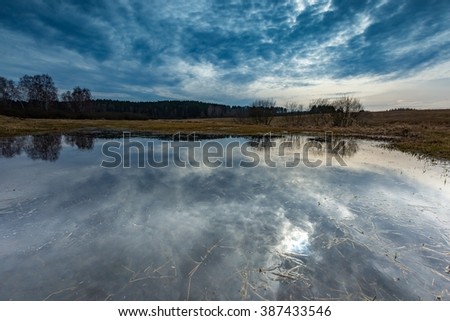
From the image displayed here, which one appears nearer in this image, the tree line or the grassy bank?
the grassy bank

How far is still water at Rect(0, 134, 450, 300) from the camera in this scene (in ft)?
15.4

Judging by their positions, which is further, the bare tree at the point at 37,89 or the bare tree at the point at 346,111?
the bare tree at the point at 37,89

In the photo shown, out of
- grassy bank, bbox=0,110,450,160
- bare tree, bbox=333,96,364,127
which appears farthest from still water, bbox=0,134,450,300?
bare tree, bbox=333,96,364,127

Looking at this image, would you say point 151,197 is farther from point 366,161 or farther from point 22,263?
point 366,161

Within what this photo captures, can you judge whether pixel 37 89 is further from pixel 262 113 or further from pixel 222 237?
pixel 222 237

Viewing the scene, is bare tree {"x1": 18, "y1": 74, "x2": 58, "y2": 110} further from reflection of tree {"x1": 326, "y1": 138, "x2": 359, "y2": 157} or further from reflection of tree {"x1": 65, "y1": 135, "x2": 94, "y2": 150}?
reflection of tree {"x1": 326, "y1": 138, "x2": 359, "y2": 157}

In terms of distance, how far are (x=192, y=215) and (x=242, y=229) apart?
5.81ft

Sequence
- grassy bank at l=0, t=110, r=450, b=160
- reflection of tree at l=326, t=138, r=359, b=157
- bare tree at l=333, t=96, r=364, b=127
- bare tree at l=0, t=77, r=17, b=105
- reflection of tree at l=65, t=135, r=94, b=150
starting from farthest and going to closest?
1. bare tree at l=0, t=77, r=17, b=105
2. bare tree at l=333, t=96, r=364, b=127
3. grassy bank at l=0, t=110, r=450, b=160
4. reflection of tree at l=65, t=135, r=94, b=150
5. reflection of tree at l=326, t=138, r=359, b=157

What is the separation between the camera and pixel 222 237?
6520mm

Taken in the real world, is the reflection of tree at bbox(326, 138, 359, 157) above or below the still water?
above

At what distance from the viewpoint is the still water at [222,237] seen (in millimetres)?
4699

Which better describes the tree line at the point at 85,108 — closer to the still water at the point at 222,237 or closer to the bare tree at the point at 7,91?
the bare tree at the point at 7,91

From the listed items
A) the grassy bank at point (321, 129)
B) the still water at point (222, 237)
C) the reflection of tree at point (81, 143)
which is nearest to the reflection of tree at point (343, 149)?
the grassy bank at point (321, 129)
